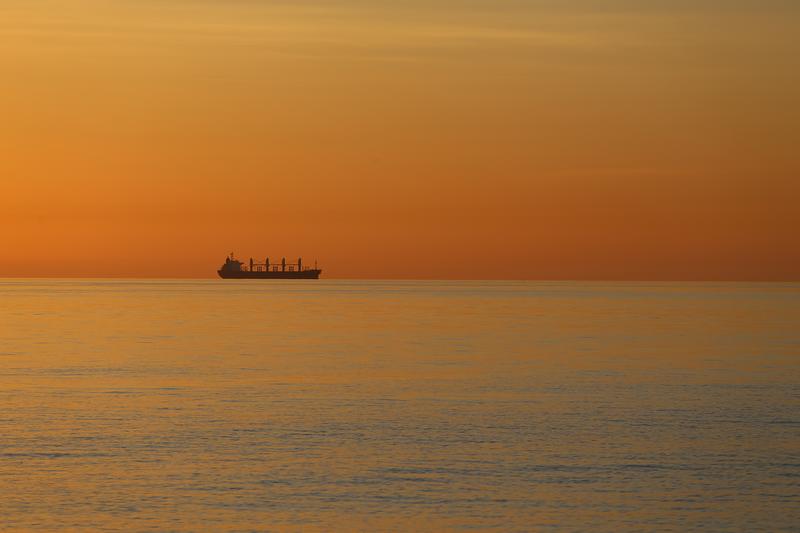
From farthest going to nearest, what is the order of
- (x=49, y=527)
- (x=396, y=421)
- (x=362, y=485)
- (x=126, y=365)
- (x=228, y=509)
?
(x=126, y=365)
(x=396, y=421)
(x=362, y=485)
(x=228, y=509)
(x=49, y=527)

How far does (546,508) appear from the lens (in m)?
25.5

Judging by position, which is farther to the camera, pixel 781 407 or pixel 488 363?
pixel 488 363

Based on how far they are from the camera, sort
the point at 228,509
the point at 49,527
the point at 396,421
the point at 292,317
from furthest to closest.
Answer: the point at 292,317 < the point at 396,421 < the point at 228,509 < the point at 49,527

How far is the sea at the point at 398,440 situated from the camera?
2498 centimetres

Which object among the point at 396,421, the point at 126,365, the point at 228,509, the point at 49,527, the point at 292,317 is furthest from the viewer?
Answer: the point at 292,317

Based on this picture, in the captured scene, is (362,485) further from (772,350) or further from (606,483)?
(772,350)

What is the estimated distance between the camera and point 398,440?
33.6 meters

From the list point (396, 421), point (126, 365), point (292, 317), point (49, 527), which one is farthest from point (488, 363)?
point (292, 317)

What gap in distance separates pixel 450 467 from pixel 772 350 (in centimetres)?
4729

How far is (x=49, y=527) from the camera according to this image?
23.4 m

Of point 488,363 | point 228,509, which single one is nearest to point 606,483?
point 228,509

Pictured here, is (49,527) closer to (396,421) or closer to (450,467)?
(450,467)

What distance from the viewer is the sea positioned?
984 inches

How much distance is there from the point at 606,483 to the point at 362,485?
20.4 ft
